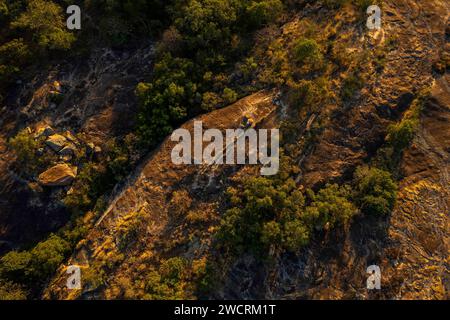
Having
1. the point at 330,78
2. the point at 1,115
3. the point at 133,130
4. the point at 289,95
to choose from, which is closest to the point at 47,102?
the point at 1,115

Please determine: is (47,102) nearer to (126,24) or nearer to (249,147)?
(126,24)

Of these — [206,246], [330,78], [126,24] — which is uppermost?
[126,24]

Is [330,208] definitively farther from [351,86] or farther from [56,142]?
[56,142]

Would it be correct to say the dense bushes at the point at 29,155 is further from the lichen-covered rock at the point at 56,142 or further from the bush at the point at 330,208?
the bush at the point at 330,208

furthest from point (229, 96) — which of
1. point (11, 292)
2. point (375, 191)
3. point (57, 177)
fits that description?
point (11, 292)

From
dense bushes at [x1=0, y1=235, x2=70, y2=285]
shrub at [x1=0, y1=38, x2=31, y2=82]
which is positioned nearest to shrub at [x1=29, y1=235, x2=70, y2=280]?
dense bushes at [x1=0, y1=235, x2=70, y2=285]

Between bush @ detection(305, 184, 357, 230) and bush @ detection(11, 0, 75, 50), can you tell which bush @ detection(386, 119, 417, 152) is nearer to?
bush @ detection(305, 184, 357, 230)
